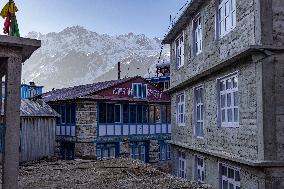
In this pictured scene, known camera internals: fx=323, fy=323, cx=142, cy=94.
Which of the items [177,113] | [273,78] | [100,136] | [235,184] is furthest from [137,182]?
Answer: [100,136]

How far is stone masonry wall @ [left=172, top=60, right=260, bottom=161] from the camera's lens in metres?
8.74

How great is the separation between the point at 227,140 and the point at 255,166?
2.11m

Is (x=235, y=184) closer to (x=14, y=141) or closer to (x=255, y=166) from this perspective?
(x=255, y=166)

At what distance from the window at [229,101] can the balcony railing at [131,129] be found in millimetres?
13515

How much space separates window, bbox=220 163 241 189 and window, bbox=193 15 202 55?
503 centimetres

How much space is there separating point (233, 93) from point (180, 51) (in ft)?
23.6

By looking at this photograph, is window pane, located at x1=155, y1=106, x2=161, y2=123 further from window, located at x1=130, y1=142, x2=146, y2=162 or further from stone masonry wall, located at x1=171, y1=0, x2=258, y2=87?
stone masonry wall, located at x1=171, y1=0, x2=258, y2=87

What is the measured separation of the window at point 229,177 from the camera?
1008 centimetres

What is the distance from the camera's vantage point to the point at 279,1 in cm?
857

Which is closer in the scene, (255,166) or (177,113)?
(255,166)

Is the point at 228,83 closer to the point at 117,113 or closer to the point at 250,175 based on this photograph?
the point at 250,175

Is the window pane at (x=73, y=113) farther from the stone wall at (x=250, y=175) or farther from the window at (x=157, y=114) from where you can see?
the stone wall at (x=250, y=175)

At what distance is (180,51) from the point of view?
17.0 metres

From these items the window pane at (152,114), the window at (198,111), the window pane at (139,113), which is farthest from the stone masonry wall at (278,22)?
the window pane at (152,114)
